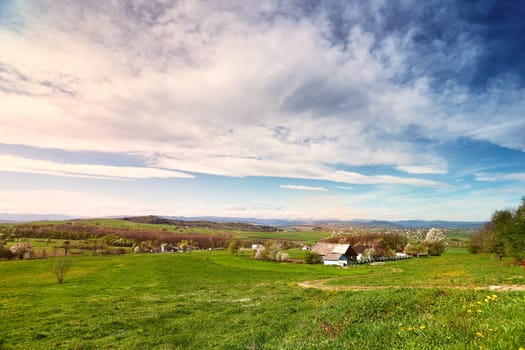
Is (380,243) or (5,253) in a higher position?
(380,243)

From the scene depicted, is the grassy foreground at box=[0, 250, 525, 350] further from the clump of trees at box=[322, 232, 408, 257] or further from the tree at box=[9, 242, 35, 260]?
the clump of trees at box=[322, 232, 408, 257]

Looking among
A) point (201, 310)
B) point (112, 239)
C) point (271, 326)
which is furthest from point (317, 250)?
point (112, 239)

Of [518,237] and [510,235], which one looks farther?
[510,235]

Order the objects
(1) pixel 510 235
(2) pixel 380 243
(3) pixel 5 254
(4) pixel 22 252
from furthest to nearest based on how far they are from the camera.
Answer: (2) pixel 380 243 → (4) pixel 22 252 → (3) pixel 5 254 → (1) pixel 510 235

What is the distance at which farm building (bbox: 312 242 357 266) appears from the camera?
372 ft

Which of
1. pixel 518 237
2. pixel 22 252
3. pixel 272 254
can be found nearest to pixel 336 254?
pixel 272 254

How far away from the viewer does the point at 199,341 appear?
15.4 meters

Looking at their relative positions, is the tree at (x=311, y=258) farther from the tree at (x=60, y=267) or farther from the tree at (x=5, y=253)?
the tree at (x=5, y=253)

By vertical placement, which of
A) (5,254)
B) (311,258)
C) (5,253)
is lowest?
(311,258)

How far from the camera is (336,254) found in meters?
116

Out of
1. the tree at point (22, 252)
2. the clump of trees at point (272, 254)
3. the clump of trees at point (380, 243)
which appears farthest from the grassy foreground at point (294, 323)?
the clump of trees at point (380, 243)

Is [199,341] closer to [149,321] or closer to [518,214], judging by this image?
[149,321]

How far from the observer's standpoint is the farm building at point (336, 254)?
11350 centimetres

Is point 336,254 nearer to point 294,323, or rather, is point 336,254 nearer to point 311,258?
point 311,258
